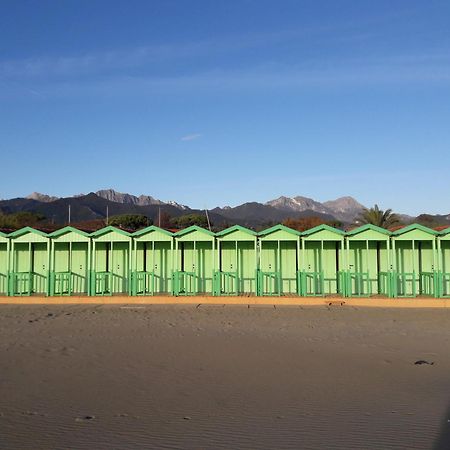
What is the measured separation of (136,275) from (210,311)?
4.08 meters

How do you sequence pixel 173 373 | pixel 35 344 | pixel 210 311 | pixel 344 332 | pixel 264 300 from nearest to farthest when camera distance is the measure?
pixel 173 373
pixel 35 344
pixel 344 332
pixel 210 311
pixel 264 300

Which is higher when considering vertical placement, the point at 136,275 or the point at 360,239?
the point at 360,239

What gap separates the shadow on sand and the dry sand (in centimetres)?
2

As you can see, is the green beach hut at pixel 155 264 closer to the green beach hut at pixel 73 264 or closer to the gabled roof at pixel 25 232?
the green beach hut at pixel 73 264

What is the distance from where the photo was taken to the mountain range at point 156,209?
350ft

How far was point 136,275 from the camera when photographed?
18.6m

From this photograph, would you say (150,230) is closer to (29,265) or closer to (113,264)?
(113,264)

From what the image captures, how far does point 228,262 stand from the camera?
769 inches

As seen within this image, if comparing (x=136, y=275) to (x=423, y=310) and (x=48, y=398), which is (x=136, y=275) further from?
(x=48, y=398)

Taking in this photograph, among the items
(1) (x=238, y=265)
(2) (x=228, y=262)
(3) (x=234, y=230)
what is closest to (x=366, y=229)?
(3) (x=234, y=230)

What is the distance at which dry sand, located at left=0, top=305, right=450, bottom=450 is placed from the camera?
17.5 ft

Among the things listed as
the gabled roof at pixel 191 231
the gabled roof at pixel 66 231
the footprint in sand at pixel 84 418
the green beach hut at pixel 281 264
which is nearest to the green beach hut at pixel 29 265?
the gabled roof at pixel 66 231

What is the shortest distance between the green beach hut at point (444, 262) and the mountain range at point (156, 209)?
165 ft

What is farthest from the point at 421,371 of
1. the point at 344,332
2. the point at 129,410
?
the point at 129,410
